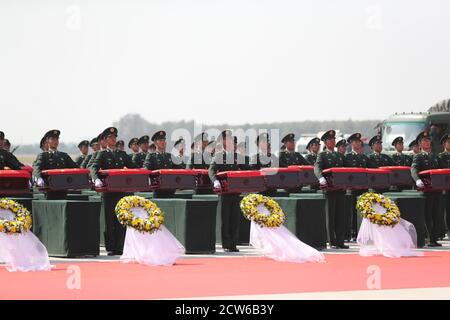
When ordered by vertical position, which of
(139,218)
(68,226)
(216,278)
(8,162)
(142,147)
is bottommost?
(216,278)

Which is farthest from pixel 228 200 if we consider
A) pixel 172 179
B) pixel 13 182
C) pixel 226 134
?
pixel 13 182

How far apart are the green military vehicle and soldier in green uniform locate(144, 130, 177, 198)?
21853 millimetres

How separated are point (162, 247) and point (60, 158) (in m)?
3.10

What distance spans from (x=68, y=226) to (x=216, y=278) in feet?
15.2

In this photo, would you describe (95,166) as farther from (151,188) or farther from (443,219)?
(443,219)

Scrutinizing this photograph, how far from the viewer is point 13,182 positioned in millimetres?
21266

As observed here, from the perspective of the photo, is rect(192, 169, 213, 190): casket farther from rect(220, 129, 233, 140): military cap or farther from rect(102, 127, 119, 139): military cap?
rect(102, 127, 119, 139): military cap

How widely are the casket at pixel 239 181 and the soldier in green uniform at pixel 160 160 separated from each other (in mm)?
1113

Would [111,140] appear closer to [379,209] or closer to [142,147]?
[142,147]

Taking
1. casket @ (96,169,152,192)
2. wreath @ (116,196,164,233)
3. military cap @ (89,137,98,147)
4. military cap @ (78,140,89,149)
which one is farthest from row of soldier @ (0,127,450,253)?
military cap @ (78,140,89,149)

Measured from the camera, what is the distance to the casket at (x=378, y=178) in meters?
25.7

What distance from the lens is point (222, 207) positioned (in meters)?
23.9

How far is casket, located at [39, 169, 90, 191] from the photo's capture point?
2209 cm

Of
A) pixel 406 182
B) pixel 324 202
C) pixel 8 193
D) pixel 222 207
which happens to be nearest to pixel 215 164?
pixel 222 207
